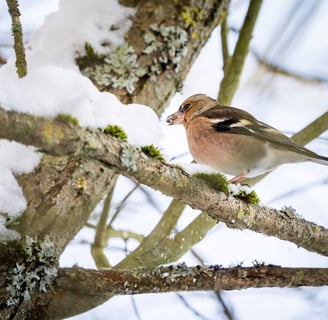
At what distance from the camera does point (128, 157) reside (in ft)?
5.65

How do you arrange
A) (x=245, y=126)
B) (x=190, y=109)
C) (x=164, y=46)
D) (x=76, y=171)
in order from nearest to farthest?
1. (x=76, y=171)
2. (x=164, y=46)
3. (x=245, y=126)
4. (x=190, y=109)

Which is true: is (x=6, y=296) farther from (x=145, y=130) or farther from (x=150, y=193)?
(x=150, y=193)

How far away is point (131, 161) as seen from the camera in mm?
1734

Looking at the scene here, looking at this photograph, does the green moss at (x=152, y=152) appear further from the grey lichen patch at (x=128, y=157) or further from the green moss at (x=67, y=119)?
the green moss at (x=67, y=119)

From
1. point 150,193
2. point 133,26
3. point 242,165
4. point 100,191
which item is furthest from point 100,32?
point 150,193

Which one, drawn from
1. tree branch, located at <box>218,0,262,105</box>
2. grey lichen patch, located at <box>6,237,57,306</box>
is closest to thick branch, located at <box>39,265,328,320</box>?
grey lichen patch, located at <box>6,237,57,306</box>

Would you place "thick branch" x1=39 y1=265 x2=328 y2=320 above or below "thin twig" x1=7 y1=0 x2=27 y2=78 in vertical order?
below

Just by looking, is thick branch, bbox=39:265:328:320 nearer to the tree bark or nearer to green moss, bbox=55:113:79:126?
the tree bark

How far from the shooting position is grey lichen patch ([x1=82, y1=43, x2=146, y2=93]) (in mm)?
2619

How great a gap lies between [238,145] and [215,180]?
939 mm

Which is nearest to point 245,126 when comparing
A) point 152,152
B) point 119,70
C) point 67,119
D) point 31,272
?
point 119,70

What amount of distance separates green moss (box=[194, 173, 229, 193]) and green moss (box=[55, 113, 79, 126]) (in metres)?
0.70

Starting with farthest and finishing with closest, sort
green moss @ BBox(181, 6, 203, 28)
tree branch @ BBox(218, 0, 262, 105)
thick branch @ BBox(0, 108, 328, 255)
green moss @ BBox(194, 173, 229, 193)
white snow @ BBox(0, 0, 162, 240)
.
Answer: tree branch @ BBox(218, 0, 262, 105), green moss @ BBox(181, 6, 203, 28), green moss @ BBox(194, 173, 229, 193), white snow @ BBox(0, 0, 162, 240), thick branch @ BBox(0, 108, 328, 255)

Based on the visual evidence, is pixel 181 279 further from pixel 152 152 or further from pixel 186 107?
pixel 186 107
